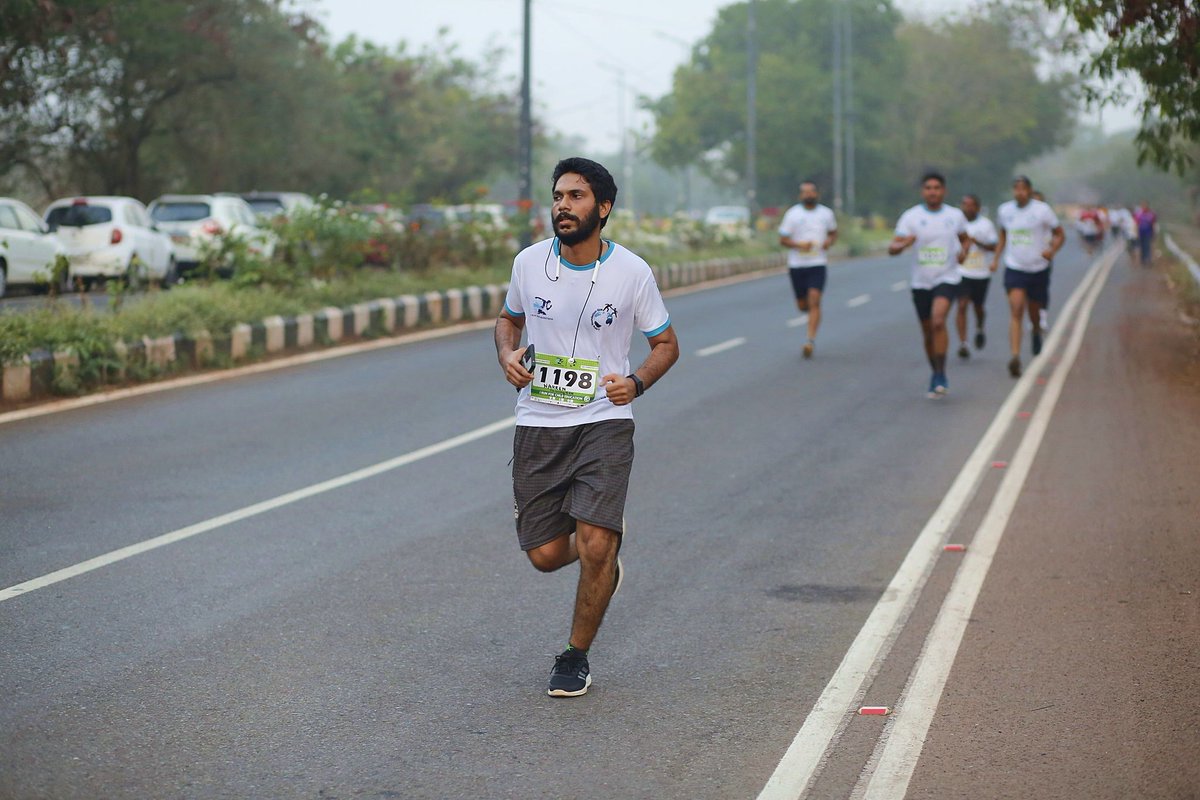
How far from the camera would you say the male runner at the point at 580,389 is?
17.5 ft

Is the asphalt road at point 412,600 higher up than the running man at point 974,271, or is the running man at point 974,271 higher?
the running man at point 974,271

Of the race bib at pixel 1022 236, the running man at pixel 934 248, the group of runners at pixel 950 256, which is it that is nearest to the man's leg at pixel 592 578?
the group of runners at pixel 950 256

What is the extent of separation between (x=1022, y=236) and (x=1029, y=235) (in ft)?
0.25

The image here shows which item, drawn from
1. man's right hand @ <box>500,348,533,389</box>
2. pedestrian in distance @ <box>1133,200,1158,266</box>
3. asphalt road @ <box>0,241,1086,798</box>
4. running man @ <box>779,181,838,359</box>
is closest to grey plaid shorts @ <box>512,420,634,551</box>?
man's right hand @ <box>500,348,533,389</box>

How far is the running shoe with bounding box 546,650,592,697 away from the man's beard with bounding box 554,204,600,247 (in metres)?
1.41

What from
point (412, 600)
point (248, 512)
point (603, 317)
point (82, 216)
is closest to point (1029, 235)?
point (248, 512)

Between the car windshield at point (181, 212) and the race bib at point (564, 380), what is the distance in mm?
23062

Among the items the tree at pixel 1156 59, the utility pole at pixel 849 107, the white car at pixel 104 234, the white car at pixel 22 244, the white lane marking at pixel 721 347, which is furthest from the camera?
the utility pole at pixel 849 107

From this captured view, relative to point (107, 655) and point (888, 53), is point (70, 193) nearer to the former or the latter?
point (107, 655)

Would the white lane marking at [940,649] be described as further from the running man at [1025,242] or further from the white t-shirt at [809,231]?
the white t-shirt at [809,231]

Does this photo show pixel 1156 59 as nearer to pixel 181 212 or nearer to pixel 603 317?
pixel 603 317

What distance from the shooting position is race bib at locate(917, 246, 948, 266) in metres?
14.0

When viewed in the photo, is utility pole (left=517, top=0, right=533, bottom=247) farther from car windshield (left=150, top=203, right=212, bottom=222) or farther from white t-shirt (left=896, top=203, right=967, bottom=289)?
white t-shirt (left=896, top=203, right=967, bottom=289)

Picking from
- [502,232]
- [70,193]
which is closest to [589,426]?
[502,232]
